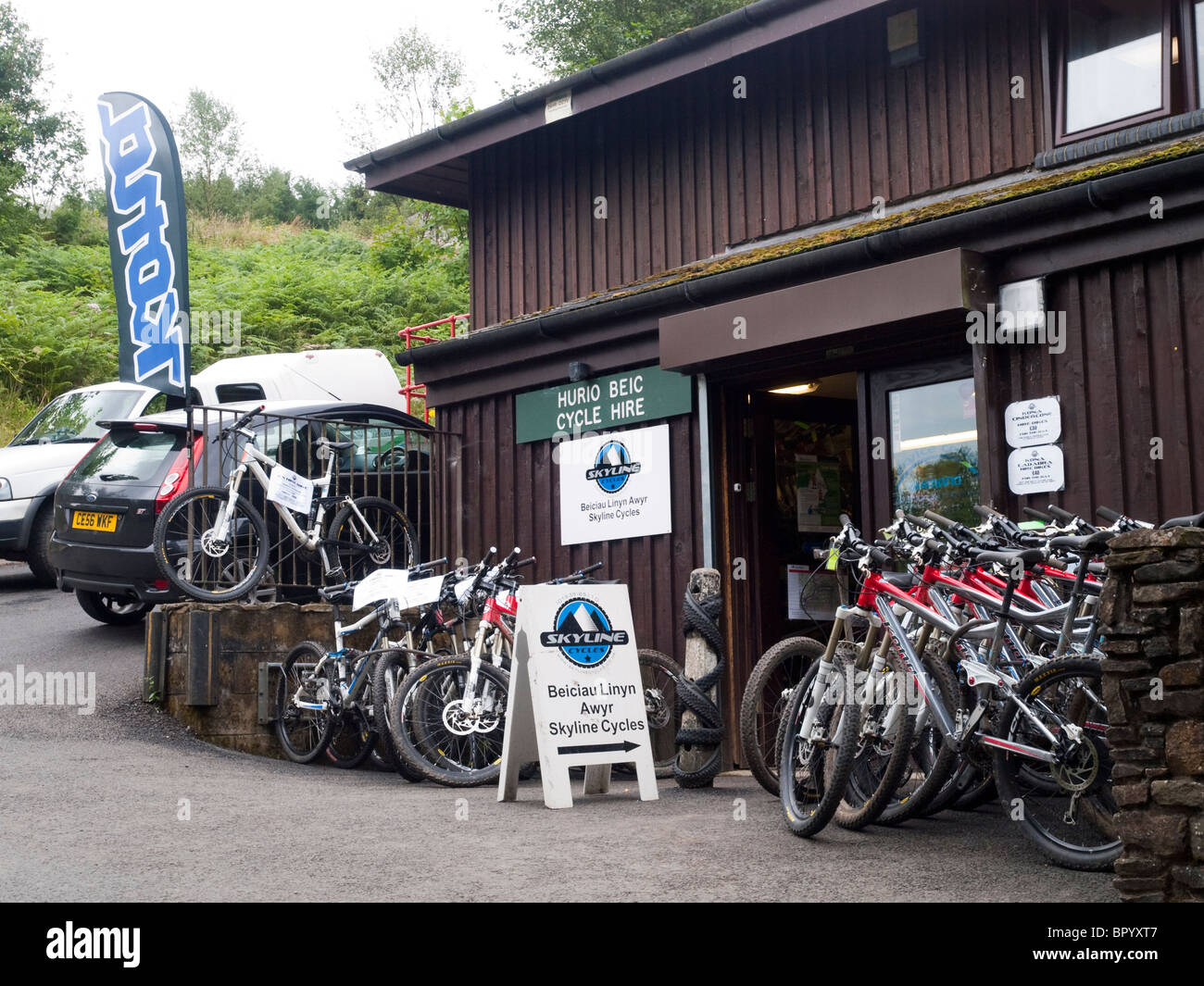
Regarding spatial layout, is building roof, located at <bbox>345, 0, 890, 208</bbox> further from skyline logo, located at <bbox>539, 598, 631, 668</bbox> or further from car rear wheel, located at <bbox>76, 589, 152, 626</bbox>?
car rear wheel, located at <bbox>76, 589, 152, 626</bbox>

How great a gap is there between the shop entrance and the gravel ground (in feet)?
4.88

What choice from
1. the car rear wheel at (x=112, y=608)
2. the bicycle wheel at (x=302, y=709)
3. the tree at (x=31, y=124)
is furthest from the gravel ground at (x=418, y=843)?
the tree at (x=31, y=124)

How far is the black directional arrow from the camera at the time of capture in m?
7.14

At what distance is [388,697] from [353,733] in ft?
4.11

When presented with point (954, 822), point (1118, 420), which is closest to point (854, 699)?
point (954, 822)

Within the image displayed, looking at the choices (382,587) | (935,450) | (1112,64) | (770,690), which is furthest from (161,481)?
(1112,64)

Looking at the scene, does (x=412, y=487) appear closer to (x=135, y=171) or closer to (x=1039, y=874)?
(x=135, y=171)

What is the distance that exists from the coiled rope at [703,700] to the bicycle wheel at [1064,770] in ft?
10.1

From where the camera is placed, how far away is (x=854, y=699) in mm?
5715

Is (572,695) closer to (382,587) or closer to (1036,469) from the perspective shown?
(382,587)

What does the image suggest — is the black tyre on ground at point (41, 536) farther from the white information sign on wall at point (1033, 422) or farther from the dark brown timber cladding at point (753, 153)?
the white information sign on wall at point (1033, 422)

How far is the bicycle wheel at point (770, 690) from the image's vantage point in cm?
684

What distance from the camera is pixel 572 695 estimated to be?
729 centimetres

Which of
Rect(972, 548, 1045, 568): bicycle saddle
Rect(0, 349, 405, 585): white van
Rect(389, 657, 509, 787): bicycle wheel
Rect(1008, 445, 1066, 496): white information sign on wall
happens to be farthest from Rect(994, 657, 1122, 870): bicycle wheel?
Rect(0, 349, 405, 585): white van
